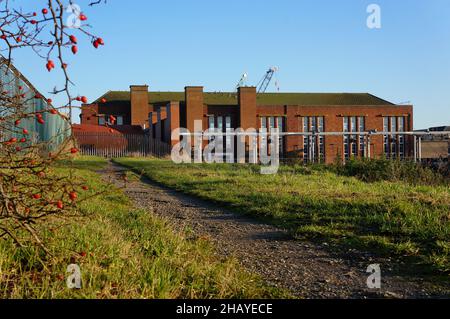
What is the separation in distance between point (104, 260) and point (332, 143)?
53.6m

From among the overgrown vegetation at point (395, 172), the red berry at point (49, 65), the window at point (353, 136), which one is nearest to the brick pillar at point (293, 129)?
the window at point (353, 136)

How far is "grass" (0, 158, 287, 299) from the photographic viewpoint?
351cm

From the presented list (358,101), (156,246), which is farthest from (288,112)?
(156,246)

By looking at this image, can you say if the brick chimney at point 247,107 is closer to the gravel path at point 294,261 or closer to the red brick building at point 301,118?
the red brick building at point 301,118

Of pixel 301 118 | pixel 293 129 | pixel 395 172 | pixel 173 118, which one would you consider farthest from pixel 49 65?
pixel 301 118

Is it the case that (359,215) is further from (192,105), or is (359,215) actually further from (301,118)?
(301,118)

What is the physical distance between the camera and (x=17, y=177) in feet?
12.5

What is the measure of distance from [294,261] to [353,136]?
53916 mm

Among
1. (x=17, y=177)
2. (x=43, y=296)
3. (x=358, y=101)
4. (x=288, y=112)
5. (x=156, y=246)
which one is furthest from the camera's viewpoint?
(x=358, y=101)

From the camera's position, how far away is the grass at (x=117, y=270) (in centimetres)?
351

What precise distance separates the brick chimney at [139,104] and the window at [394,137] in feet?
91.2

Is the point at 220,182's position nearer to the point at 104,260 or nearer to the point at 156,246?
the point at 156,246

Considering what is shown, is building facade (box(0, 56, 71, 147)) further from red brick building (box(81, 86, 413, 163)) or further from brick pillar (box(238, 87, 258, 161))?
brick pillar (box(238, 87, 258, 161))

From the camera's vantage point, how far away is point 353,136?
5712 cm
